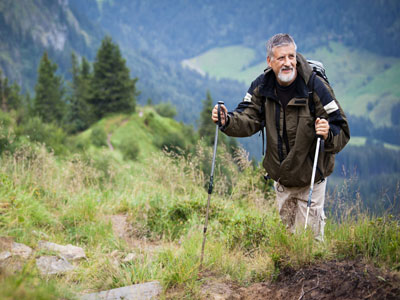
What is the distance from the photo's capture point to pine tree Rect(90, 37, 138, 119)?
47.2 metres

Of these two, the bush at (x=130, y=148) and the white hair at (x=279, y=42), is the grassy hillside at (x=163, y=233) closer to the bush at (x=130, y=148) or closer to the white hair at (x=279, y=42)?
the white hair at (x=279, y=42)

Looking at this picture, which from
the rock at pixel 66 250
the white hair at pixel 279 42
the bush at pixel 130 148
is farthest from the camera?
the bush at pixel 130 148

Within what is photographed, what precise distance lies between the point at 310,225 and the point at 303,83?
149 cm

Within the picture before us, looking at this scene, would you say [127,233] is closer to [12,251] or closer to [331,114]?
[12,251]

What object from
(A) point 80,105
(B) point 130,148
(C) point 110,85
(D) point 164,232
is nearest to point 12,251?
(D) point 164,232

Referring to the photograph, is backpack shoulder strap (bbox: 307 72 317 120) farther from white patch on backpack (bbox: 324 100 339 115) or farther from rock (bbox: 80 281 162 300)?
rock (bbox: 80 281 162 300)

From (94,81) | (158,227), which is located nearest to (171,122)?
(94,81)

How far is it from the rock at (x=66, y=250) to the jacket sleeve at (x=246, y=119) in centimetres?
255

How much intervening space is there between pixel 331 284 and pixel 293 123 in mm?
1645

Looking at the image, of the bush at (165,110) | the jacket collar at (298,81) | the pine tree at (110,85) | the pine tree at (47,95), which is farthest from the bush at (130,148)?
the bush at (165,110)

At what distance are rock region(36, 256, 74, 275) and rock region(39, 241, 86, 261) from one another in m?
0.20

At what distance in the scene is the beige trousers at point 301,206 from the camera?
166 inches

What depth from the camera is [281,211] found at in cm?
457

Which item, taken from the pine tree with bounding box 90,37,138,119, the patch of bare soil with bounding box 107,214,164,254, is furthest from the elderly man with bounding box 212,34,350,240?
the pine tree with bounding box 90,37,138,119
